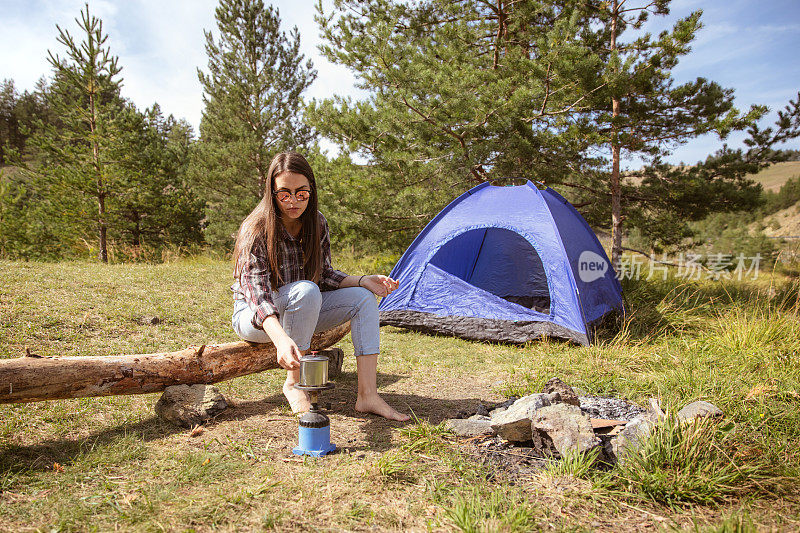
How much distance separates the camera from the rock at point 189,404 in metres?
2.31

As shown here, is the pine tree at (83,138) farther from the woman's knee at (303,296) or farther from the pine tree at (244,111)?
the woman's knee at (303,296)

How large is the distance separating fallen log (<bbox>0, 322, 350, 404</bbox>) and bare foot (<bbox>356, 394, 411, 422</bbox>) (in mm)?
639

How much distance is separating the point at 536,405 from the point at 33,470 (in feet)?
6.97

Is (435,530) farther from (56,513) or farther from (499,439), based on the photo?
(56,513)

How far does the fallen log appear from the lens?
6.50ft

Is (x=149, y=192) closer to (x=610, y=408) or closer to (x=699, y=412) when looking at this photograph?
(x=610, y=408)

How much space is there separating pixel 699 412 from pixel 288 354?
1.85 m

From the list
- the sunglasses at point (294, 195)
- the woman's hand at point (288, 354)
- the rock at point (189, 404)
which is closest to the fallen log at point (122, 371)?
the rock at point (189, 404)

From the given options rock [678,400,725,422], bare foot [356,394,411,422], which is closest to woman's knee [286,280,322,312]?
bare foot [356,394,411,422]

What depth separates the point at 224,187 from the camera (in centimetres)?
1406

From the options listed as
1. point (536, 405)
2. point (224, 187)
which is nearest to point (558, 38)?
point (536, 405)

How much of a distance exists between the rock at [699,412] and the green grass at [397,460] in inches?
2.6

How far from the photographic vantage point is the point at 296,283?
236cm

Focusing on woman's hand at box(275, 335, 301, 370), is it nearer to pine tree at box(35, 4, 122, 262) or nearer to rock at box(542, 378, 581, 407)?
rock at box(542, 378, 581, 407)
